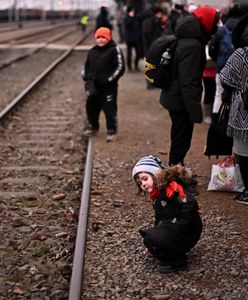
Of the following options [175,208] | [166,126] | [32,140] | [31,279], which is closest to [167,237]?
[175,208]

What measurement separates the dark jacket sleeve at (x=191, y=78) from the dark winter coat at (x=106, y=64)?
2647 millimetres

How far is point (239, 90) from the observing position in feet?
17.8

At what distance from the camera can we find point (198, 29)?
5824mm

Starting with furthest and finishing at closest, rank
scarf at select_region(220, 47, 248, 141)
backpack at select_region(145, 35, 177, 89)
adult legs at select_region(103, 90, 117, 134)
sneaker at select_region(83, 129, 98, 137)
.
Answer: sneaker at select_region(83, 129, 98, 137) < adult legs at select_region(103, 90, 117, 134) < backpack at select_region(145, 35, 177, 89) < scarf at select_region(220, 47, 248, 141)

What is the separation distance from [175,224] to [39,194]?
101 inches

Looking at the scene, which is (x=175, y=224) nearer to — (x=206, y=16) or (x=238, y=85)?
(x=238, y=85)

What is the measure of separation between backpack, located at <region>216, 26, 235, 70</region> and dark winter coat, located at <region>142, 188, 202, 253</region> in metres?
3.47

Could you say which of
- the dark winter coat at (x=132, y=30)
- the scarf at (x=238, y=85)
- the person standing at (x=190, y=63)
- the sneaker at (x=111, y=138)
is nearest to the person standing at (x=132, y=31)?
the dark winter coat at (x=132, y=30)

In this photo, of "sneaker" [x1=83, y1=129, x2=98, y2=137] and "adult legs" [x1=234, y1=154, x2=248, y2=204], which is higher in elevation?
"adult legs" [x1=234, y1=154, x2=248, y2=204]

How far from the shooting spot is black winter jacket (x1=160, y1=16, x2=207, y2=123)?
5766mm

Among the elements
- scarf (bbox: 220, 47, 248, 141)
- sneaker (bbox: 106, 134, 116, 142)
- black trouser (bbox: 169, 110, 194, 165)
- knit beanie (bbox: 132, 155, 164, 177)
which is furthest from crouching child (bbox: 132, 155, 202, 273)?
sneaker (bbox: 106, 134, 116, 142)

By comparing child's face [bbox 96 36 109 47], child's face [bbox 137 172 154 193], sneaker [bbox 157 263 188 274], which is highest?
child's face [bbox 96 36 109 47]

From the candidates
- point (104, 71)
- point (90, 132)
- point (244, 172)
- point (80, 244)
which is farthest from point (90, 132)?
point (80, 244)

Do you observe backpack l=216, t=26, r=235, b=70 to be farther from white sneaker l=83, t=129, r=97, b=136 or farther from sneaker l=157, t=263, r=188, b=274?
sneaker l=157, t=263, r=188, b=274
